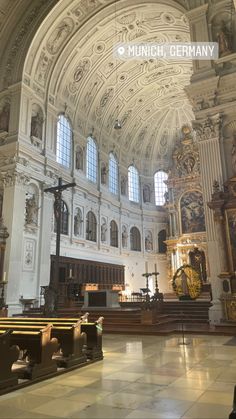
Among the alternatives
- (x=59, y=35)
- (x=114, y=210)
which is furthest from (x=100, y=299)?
(x=59, y=35)

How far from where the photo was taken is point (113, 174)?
2805 cm

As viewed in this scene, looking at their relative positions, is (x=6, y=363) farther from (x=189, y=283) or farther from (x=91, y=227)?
(x=91, y=227)

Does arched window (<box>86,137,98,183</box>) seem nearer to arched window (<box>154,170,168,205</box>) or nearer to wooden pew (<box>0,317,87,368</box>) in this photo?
arched window (<box>154,170,168,205</box>)

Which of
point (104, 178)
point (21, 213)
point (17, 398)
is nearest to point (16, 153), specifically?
point (21, 213)

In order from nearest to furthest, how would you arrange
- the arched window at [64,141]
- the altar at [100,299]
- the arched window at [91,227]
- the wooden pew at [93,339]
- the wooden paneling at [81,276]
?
the wooden pew at [93,339] < the altar at [100,299] < the wooden paneling at [81,276] < the arched window at [64,141] < the arched window at [91,227]

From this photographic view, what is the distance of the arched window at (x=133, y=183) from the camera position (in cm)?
3025

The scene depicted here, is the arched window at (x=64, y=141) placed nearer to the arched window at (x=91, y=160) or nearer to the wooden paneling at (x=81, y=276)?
the arched window at (x=91, y=160)

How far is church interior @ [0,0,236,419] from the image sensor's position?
5.13 m

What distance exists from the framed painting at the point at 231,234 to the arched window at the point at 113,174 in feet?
53.1

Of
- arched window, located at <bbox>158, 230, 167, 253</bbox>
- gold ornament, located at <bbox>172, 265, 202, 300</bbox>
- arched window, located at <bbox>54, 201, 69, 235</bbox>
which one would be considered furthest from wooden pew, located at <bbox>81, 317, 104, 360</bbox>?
arched window, located at <bbox>158, 230, 167, 253</bbox>

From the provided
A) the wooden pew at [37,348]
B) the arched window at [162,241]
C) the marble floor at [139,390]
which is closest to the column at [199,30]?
the marble floor at [139,390]

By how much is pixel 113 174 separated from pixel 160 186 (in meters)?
6.16

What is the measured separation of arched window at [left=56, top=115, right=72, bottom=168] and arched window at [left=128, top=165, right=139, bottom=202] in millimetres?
8777

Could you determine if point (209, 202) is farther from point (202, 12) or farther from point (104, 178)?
point (104, 178)
